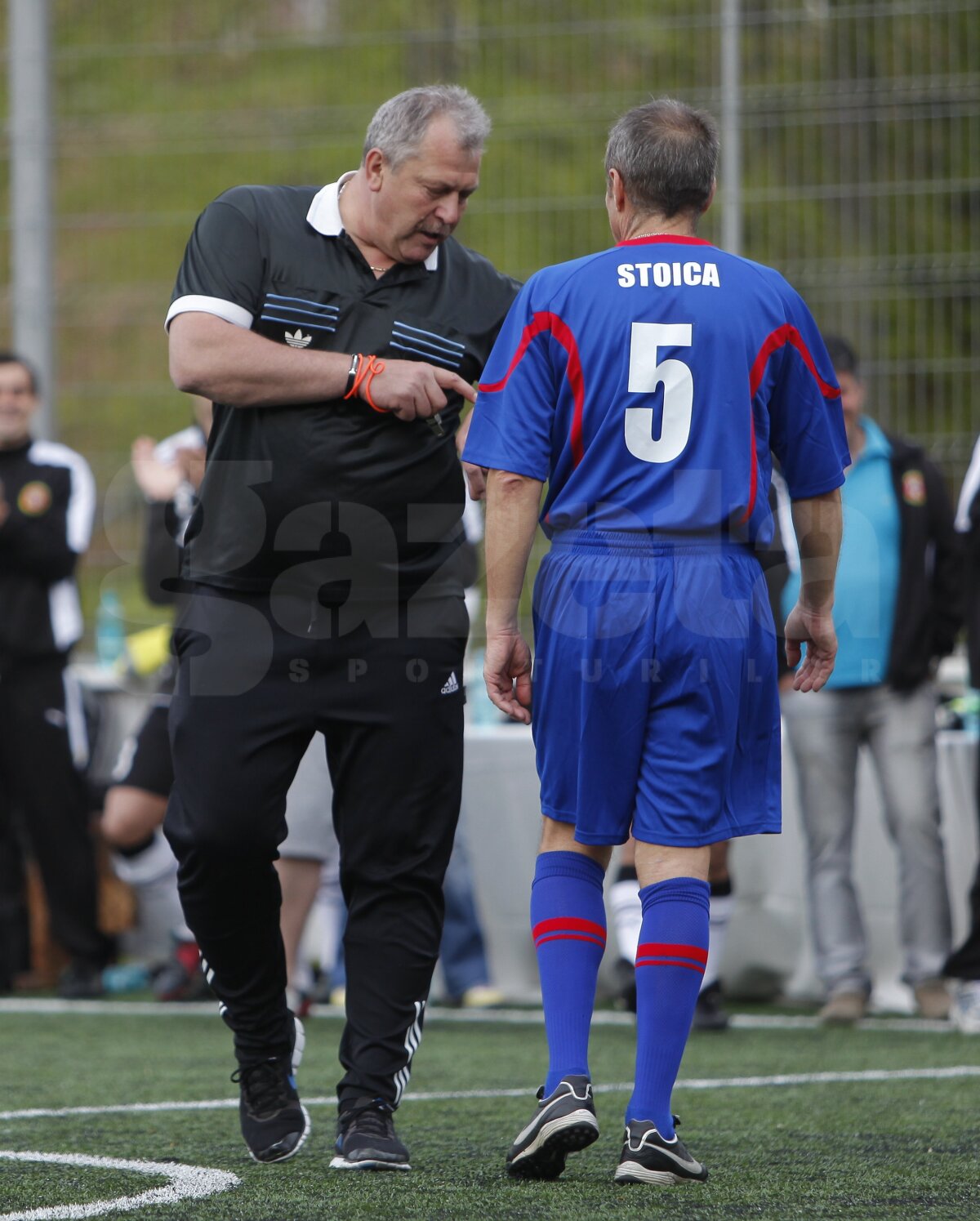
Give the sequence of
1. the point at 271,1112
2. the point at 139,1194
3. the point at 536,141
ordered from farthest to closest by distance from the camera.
→ the point at 536,141
the point at 271,1112
the point at 139,1194

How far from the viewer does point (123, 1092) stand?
4.77m

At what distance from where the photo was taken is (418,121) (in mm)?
3602

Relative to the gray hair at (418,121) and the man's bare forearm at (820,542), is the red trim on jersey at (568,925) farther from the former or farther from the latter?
the gray hair at (418,121)

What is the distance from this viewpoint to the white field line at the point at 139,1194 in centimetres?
307

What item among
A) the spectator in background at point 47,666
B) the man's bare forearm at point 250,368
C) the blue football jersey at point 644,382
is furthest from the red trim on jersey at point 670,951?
the spectator in background at point 47,666

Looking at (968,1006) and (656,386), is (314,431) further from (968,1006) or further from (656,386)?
(968,1006)

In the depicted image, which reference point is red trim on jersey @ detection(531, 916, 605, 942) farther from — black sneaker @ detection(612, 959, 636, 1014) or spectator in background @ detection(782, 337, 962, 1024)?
spectator in background @ detection(782, 337, 962, 1024)

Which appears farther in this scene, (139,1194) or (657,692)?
(657,692)

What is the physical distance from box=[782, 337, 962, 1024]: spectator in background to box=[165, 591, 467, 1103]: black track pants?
10.1 feet

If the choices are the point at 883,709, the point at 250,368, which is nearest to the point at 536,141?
the point at 883,709

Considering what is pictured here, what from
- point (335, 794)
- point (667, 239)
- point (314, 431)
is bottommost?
point (335, 794)

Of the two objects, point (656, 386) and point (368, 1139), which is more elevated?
point (656, 386)

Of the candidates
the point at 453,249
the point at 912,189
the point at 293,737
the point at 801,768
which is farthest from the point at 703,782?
the point at 912,189

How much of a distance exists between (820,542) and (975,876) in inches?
119
